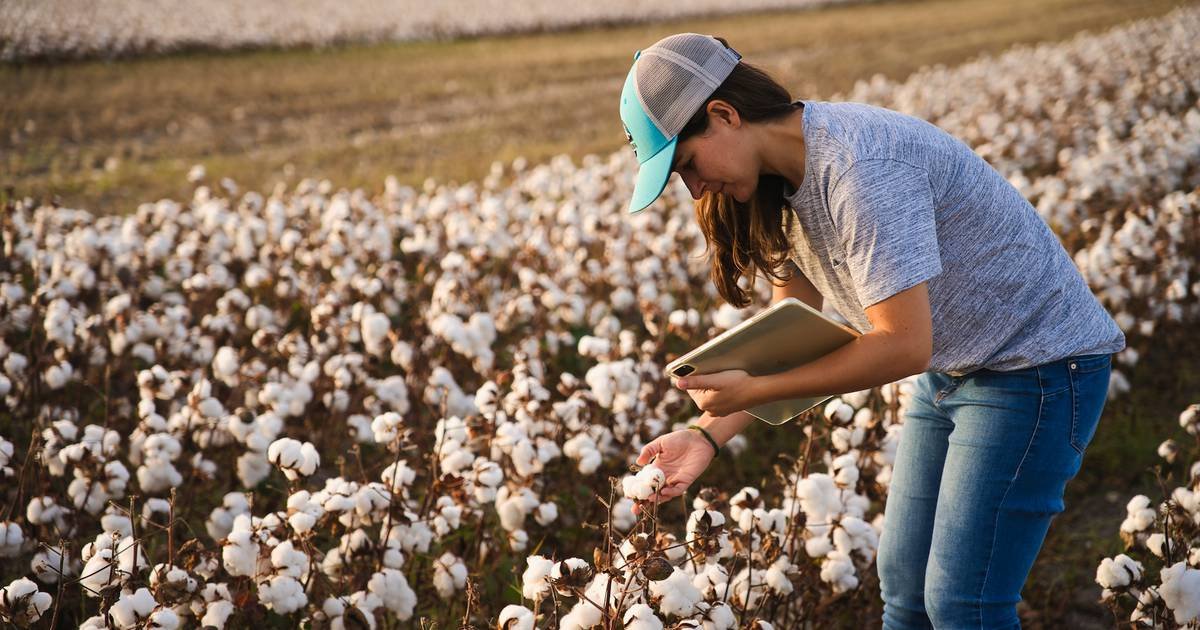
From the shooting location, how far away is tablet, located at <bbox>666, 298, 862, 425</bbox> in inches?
78.7

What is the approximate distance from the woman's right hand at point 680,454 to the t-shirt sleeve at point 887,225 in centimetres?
65

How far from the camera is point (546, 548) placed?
3742 millimetres

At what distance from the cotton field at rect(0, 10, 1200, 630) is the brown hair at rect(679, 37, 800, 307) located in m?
0.62

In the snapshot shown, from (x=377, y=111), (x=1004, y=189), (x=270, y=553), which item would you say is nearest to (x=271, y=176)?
(x=377, y=111)

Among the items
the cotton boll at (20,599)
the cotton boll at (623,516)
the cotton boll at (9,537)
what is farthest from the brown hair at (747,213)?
the cotton boll at (9,537)

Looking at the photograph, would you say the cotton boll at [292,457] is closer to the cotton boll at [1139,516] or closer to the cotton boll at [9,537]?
the cotton boll at [9,537]

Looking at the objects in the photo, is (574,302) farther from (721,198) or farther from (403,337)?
(721,198)

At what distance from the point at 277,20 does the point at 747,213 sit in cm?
2805

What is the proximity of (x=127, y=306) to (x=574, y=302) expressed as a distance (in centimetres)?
212

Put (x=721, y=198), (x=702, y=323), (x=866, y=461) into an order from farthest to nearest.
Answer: (x=702, y=323) → (x=866, y=461) → (x=721, y=198)

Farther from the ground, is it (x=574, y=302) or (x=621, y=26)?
(x=621, y=26)

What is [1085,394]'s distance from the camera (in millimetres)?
2156

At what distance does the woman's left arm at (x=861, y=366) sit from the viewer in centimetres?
188

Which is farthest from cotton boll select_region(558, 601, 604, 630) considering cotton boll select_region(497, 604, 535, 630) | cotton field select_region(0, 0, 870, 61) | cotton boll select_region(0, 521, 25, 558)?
cotton field select_region(0, 0, 870, 61)
